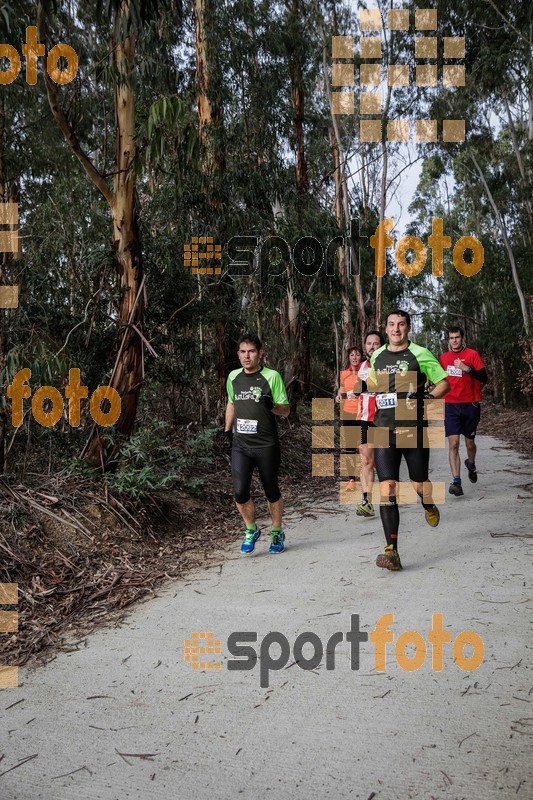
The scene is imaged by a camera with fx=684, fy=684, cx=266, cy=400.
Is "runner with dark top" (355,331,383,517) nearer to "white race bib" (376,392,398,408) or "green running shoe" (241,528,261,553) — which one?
"white race bib" (376,392,398,408)

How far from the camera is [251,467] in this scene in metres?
6.32

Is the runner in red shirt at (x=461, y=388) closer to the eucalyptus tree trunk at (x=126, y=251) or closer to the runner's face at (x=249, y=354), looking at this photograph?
the runner's face at (x=249, y=354)

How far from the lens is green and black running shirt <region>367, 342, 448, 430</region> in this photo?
18.8ft

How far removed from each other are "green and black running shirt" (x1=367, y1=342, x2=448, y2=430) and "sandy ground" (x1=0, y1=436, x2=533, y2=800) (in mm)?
1208

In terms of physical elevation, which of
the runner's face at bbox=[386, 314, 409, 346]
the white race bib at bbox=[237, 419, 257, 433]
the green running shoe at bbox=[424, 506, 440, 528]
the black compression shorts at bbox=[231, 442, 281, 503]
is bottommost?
the green running shoe at bbox=[424, 506, 440, 528]

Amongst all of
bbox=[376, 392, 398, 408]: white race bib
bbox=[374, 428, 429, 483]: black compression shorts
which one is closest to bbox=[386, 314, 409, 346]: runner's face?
bbox=[376, 392, 398, 408]: white race bib

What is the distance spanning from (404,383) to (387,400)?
7.9 inches

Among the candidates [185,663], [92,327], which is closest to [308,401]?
[92,327]

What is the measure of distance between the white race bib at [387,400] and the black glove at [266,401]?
3.19ft

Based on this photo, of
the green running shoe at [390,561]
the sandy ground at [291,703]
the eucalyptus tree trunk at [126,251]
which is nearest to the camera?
the sandy ground at [291,703]

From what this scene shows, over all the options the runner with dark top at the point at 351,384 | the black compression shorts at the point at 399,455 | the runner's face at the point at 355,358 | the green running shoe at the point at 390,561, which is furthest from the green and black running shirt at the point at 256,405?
the runner's face at the point at 355,358

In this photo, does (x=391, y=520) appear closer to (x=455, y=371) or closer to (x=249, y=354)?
(x=249, y=354)

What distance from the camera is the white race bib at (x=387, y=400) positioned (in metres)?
5.74

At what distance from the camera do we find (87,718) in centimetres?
344
